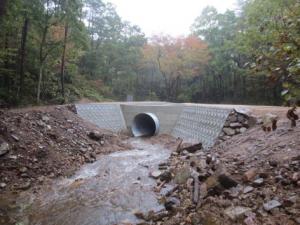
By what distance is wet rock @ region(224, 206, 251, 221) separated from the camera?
3662mm

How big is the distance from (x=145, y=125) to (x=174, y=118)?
152 cm

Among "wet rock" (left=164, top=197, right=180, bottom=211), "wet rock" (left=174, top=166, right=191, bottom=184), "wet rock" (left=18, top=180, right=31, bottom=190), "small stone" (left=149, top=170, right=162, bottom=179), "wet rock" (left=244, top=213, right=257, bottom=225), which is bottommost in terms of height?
"wet rock" (left=18, top=180, right=31, bottom=190)

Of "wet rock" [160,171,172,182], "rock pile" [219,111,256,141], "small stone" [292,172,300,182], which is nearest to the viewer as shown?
"small stone" [292,172,300,182]

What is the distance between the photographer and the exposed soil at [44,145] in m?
6.15

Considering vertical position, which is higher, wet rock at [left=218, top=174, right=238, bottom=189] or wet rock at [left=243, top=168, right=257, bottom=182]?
wet rock at [left=243, top=168, right=257, bottom=182]

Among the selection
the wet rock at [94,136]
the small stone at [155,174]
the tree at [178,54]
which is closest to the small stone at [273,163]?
the small stone at [155,174]

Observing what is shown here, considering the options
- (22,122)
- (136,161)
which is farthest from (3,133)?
(136,161)

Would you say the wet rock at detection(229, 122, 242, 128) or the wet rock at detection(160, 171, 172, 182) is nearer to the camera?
the wet rock at detection(160, 171, 172, 182)

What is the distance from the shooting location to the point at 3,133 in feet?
22.5

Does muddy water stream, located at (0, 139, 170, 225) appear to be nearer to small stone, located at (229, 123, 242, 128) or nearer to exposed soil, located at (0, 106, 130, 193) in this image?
exposed soil, located at (0, 106, 130, 193)

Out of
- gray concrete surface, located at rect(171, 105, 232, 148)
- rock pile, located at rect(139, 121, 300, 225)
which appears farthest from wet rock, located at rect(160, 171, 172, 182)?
gray concrete surface, located at rect(171, 105, 232, 148)

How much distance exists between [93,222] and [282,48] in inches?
147

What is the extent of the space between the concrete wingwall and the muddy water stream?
264 centimetres

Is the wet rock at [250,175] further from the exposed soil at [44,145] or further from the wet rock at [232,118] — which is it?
the exposed soil at [44,145]
